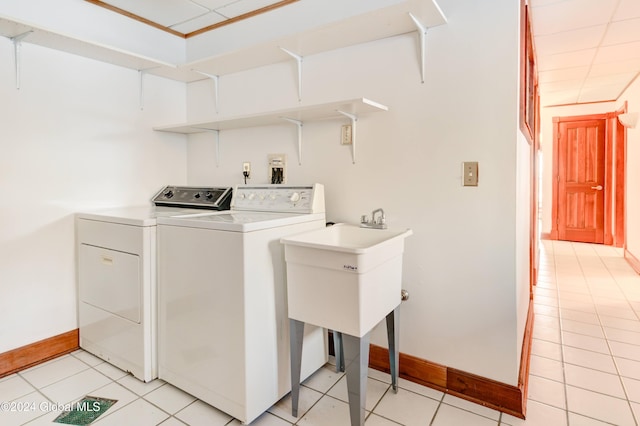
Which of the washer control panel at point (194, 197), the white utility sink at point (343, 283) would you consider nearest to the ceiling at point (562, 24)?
the washer control panel at point (194, 197)

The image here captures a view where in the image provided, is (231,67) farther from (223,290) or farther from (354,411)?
(354,411)

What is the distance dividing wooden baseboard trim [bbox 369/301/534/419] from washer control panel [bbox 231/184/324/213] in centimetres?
90

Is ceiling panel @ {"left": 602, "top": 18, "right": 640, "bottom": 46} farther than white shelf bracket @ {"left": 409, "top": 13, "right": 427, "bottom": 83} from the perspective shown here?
Yes

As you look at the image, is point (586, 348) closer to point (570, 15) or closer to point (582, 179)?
point (570, 15)

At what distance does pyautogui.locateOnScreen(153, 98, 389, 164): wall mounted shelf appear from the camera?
71.6 inches

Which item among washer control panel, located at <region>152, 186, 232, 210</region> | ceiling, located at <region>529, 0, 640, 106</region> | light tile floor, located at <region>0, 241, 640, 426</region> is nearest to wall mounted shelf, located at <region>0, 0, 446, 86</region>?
washer control panel, located at <region>152, 186, 232, 210</region>

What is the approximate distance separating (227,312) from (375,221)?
36.7 inches

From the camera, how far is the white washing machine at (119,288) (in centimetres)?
182

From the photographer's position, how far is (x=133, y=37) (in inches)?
97.6

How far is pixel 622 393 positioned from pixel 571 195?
524cm

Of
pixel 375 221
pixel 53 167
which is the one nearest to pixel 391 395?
pixel 375 221

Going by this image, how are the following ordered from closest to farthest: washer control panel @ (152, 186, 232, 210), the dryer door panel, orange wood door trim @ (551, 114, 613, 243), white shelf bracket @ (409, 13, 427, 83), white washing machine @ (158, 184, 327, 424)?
white washing machine @ (158, 184, 327, 424), white shelf bracket @ (409, 13, 427, 83), the dryer door panel, washer control panel @ (152, 186, 232, 210), orange wood door trim @ (551, 114, 613, 243)

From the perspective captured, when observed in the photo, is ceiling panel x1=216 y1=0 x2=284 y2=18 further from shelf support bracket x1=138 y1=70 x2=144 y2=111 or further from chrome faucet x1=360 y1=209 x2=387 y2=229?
chrome faucet x1=360 y1=209 x2=387 y2=229

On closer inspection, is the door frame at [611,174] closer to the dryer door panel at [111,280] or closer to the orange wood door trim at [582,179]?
the orange wood door trim at [582,179]
